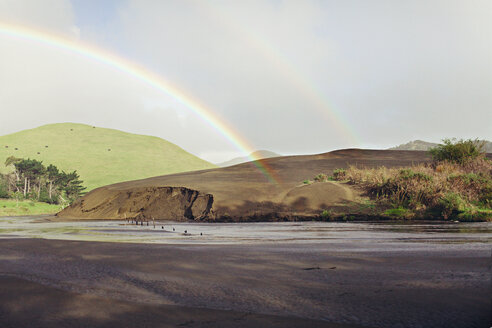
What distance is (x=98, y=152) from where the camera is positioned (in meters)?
128

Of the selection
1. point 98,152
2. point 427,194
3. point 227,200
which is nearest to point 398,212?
point 427,194

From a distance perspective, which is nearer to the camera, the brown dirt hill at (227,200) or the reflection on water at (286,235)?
the reflection on water at (286,235)

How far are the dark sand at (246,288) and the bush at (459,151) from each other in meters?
23.7

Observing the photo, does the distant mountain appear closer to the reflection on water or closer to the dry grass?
the dry grass

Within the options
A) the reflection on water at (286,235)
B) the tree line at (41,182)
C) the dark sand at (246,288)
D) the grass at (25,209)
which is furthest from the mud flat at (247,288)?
the tree line at (41,182)

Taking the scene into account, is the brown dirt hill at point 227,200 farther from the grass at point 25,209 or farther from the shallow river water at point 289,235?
the grass at point 25,209

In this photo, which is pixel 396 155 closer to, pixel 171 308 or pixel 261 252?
pixel 261 252

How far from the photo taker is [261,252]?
768 centimetres

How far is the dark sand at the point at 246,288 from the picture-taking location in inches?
140

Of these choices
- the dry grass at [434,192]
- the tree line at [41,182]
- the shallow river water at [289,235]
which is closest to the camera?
the shallow river water at [289,235]

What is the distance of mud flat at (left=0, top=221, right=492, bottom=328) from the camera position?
11.7 ft

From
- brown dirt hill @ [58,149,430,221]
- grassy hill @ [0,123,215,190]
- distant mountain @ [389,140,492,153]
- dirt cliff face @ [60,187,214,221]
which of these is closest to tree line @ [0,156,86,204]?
grassy hill @ [0,123,215,190]

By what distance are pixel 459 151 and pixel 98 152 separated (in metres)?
113

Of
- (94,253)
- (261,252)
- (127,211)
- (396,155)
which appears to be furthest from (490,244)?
(396,155)
